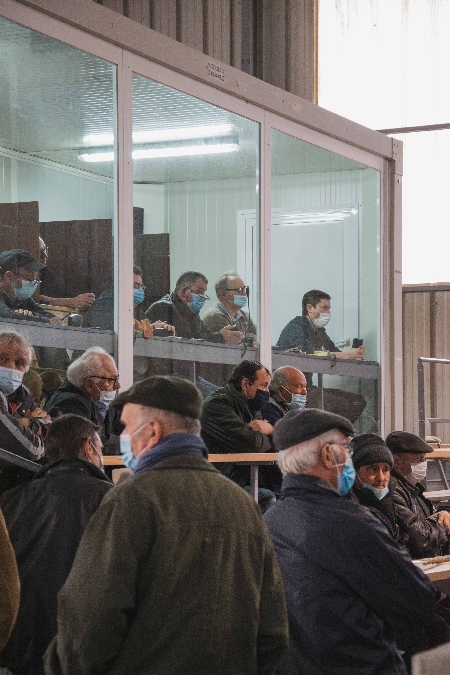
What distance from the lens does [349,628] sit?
301 centimetres

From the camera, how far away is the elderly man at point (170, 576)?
216 cm

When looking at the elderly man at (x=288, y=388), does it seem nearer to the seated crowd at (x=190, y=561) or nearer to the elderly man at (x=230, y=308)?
the elderly man at (x=230, y=308)

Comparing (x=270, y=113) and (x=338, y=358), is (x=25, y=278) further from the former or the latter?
(x=338, y=358)

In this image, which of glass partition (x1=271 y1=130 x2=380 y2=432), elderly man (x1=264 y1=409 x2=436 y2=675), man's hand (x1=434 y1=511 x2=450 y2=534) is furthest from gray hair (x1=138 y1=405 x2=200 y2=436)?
glass partition (x1=271 y1=130 x2=380 y2=432)

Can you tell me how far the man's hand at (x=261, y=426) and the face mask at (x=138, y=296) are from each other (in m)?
1.10

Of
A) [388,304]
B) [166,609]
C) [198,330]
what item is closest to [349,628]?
[166,609]

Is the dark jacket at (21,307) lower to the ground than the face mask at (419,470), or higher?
higher

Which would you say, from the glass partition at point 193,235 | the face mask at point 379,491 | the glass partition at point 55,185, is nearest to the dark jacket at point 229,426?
the glass partition at point 193,235

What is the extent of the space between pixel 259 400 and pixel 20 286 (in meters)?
1.92

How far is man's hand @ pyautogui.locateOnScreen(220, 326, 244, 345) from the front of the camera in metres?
7.67

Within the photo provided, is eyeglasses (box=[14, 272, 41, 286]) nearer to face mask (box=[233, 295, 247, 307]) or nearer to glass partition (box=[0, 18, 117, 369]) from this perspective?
glass partition (box=[0, 18, 117, 369])

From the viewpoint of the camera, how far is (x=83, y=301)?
637 centimetres

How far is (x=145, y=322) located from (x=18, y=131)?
4.97ft

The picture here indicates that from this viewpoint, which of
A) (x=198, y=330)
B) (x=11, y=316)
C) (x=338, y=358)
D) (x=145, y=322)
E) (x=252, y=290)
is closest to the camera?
(x=11, y=316)
